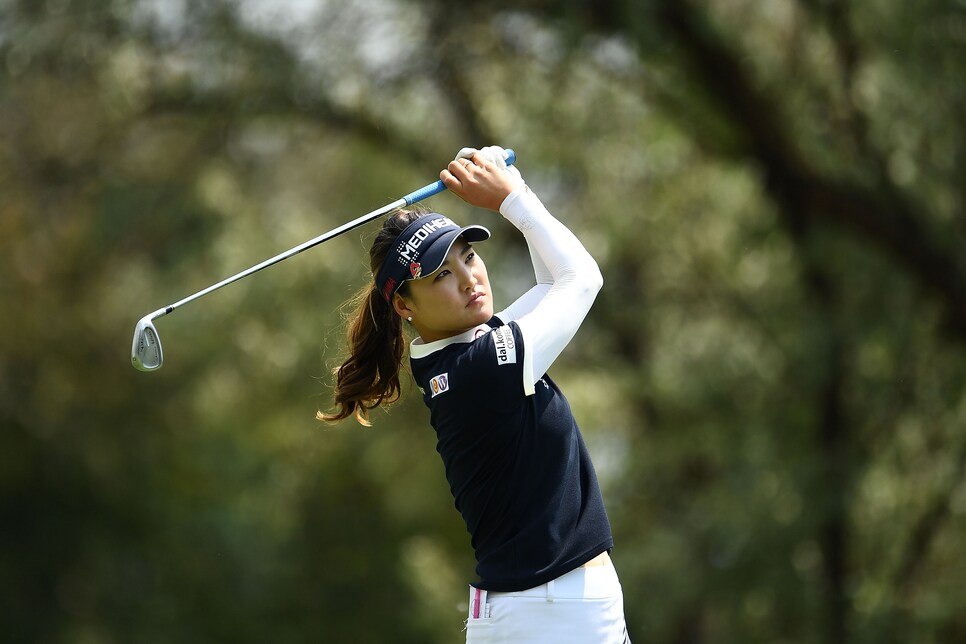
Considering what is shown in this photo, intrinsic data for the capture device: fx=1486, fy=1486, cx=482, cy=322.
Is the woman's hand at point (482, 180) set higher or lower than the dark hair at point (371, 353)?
higher

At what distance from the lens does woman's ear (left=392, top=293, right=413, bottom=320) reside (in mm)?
3236

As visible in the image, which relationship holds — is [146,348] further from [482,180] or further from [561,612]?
[561,612]

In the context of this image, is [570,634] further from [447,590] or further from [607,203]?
[447,590]

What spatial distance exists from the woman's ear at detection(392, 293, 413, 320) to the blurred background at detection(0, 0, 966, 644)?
586 centimetres

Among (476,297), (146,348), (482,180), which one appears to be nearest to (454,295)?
(476,297)

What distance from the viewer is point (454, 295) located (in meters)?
3.15

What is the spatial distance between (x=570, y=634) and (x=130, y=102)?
7844mm

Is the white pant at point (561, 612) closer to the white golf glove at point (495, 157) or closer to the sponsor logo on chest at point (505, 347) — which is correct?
the sponsor logo on chest at point (505, 347)

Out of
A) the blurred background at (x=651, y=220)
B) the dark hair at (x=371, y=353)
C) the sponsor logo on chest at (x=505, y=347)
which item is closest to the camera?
the sponsor logo on chest at (x=505, y=347)

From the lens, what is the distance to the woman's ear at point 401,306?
127 inches

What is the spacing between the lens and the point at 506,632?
3076 millimetres

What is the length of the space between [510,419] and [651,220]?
7.95 m

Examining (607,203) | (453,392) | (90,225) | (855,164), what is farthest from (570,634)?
(90,225)

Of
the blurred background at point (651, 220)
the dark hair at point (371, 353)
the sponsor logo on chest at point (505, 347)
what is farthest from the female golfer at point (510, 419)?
the blurred background at point (651, 220)
